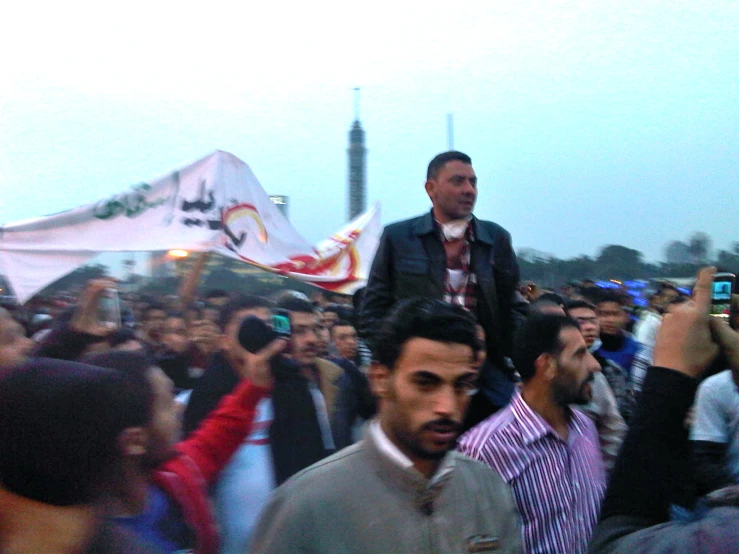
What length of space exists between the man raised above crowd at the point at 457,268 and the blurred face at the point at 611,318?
98.8 inches

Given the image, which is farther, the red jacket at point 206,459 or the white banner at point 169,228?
the white banner at point 169,228

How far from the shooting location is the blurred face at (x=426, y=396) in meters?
1.98

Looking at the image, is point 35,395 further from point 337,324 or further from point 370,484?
point 337,324

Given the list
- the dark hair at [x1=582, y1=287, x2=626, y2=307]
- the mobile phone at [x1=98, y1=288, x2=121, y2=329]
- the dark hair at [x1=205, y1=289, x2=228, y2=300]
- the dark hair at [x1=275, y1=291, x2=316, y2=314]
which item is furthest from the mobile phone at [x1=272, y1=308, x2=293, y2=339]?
the dark hair at [x1=582, y1=287, x2=626, y2=307]

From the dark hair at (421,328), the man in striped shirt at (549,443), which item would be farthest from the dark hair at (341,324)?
the dark hair at (421,328)

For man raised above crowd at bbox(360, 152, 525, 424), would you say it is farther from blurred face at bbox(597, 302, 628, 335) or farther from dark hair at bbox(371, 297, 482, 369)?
blurred face at bbox(597, 302, 628, 335)

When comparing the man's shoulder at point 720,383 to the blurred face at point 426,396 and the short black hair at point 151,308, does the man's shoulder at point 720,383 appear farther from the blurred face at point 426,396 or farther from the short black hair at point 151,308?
the short black hair at point 151,308

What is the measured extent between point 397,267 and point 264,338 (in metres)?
0.79

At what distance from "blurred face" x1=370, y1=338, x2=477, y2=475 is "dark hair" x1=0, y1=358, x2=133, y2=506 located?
653 millimetres

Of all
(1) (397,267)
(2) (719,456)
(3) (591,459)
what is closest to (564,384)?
(3) (591,459)

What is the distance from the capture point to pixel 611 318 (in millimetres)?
6180

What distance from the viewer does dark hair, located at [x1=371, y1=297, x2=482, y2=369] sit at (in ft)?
7.13

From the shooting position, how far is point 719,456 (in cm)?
304

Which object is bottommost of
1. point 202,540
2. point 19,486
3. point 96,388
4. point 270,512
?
point 202,540
